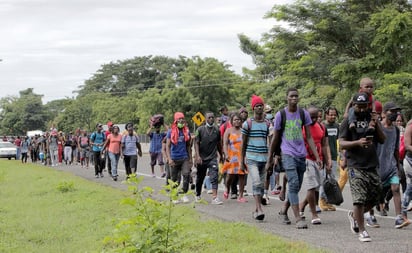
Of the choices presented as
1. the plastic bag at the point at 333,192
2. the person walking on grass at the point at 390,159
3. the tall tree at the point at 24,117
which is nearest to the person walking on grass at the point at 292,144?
the plastic bag at the point at 333,192

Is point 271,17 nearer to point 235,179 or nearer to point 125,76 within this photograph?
point 235,179

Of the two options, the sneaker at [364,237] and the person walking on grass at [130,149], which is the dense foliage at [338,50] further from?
the sneaker at [364,237]

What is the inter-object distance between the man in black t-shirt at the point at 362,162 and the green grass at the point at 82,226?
90 centimetres

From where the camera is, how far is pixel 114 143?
19203mm

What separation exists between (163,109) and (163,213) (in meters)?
56.4

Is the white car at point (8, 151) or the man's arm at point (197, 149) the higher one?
the man's arm at point (197, 149)

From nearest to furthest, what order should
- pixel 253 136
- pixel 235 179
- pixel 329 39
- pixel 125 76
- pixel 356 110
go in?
pixel 356 110 → pixel 253 136 → pixel 235 179 → pixel 329 39 → pixel 125 76

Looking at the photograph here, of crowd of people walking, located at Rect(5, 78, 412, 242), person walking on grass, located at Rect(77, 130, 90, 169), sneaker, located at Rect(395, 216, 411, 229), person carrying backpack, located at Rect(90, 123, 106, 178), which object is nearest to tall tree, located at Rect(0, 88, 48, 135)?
person walking on grass, located at Rect(77, 130, 90, 169)

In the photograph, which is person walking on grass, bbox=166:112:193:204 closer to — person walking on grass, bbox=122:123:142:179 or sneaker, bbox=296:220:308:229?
sneaker, bbox=296:220:308:229

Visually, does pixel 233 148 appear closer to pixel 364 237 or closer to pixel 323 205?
pixel 323 205

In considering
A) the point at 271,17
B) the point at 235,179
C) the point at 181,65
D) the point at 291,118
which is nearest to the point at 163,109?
the point at 181,65

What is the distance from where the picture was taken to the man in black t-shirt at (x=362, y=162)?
788 centimetres

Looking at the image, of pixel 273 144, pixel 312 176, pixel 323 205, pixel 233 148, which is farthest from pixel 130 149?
pixel 273 144

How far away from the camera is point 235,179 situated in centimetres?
1368
